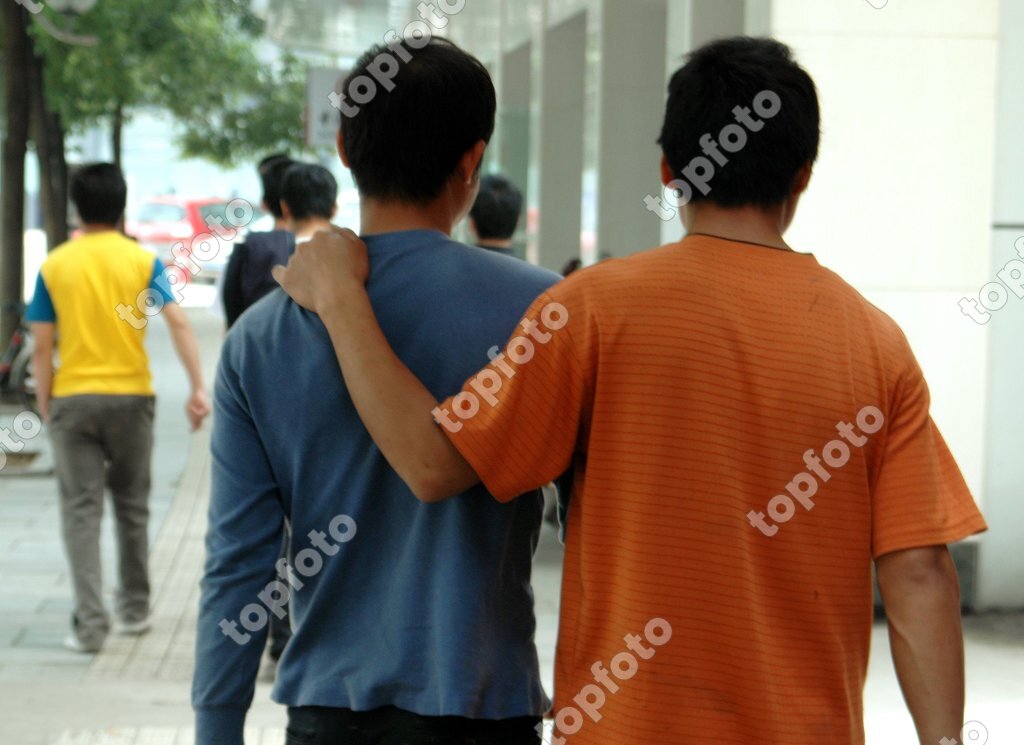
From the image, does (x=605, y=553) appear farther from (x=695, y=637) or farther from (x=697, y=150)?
(x=697, y=150)

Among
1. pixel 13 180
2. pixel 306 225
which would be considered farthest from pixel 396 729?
pixel 13 180

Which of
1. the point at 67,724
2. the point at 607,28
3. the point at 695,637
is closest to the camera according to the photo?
the point at 695,637

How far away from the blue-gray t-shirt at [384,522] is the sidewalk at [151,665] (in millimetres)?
3172

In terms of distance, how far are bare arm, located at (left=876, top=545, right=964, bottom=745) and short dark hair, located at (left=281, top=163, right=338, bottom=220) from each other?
4.49 meters

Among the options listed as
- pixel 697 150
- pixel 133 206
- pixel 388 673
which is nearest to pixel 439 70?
pixel 697 150

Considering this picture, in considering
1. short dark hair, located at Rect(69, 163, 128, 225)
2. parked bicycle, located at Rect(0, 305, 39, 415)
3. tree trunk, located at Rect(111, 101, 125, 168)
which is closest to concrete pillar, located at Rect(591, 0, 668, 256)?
short dark hair, located at Rect(69, 163, 128, 225)

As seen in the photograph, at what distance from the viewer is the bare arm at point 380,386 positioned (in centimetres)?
211

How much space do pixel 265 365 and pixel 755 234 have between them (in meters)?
0.71

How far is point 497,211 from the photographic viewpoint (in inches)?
264

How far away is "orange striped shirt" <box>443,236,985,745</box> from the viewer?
2.04 metres

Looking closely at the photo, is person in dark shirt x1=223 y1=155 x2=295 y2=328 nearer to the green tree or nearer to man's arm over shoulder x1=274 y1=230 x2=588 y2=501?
man's arm over shoulder x1=274 y1=230 x2=588 y2=501

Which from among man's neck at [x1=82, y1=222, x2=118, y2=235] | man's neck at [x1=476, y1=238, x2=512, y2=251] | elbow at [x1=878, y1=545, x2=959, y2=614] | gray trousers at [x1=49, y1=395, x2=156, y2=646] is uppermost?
man's neck at [x1=82, y1=222, x2=118, y2=235]

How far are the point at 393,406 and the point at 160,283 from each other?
15.3 ft

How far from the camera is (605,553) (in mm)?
2080
